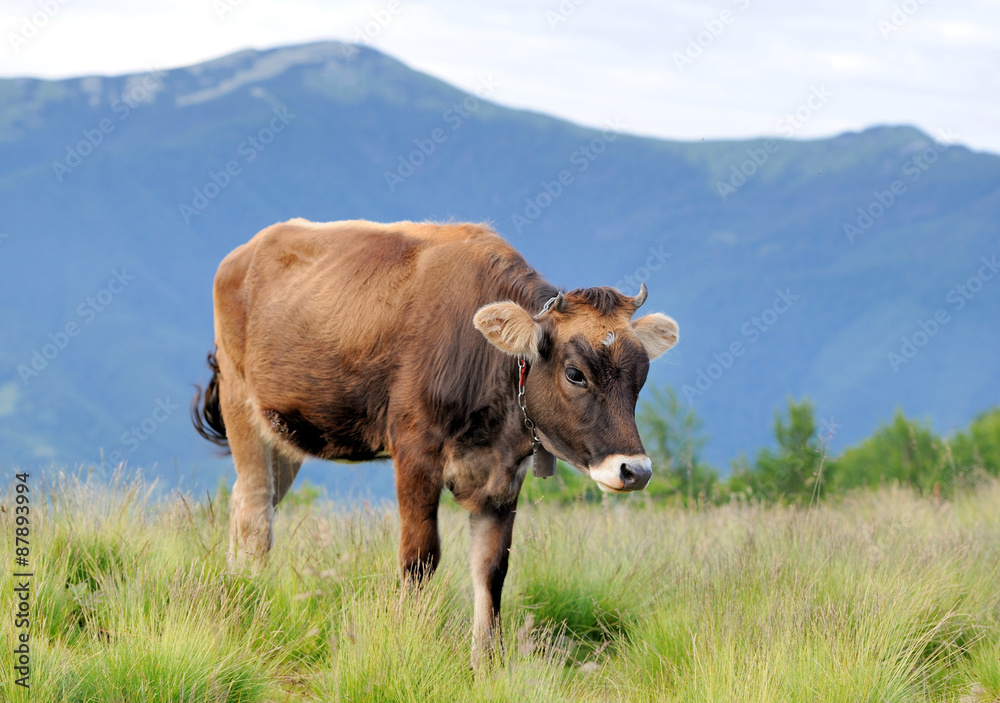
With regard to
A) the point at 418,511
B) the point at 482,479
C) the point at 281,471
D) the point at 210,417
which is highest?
the point at 210,417

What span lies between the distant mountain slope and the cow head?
115375mm

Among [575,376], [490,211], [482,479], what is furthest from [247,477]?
[490,211]

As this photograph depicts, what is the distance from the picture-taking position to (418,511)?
4969 millimetres

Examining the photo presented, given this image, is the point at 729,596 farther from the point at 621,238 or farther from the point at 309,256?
the point at 621,238

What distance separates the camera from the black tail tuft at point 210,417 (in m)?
7.31

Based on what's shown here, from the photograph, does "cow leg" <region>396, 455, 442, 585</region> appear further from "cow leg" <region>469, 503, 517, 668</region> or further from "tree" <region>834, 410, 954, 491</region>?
"tree" <region>834, 410, 954, 491</region>

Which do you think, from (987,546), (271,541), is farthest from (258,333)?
(987,546)

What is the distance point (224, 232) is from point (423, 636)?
537 feet

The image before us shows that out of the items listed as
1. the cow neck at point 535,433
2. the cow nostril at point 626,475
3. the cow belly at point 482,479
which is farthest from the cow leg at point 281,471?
the cow nostril at point 626,475

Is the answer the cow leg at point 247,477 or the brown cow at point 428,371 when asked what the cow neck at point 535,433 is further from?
the cow leg at point 247,477

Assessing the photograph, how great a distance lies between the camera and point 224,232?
523 feet

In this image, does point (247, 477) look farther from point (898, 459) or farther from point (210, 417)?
point (898, 459)

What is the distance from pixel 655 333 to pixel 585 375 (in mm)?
709

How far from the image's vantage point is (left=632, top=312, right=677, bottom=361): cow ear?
16.4 feet
